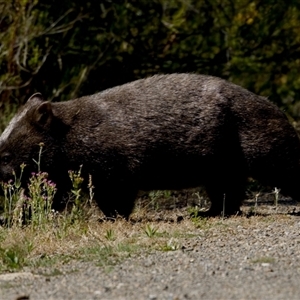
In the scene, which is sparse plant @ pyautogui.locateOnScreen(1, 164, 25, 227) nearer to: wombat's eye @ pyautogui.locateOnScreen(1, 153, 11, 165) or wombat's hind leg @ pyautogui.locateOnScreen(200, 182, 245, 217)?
wombat's eye @ pyautogui.locateOnScreen(1, 153, 11, 165)

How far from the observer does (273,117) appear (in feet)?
34.5

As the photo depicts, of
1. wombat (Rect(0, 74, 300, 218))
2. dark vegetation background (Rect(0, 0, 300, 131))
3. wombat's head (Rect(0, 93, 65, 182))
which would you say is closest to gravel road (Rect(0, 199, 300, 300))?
wombat (Rect(0, 74, 300, 218))

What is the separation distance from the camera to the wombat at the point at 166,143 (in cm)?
1045

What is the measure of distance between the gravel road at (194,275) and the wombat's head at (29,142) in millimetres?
2358

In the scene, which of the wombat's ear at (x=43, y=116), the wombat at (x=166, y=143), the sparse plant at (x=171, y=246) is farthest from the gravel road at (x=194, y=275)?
the wombat's ear at (x=43, y=116)

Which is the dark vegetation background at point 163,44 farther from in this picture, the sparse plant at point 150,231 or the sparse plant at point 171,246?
the sparse plant at point 171,246

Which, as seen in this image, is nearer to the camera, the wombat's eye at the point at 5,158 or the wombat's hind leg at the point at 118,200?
the wombat's hind leg at the point at 118,200

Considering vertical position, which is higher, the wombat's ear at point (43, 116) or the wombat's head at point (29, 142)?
the wombat's ear at point (43, 116)

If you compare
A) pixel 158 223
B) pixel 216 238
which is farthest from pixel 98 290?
pixel 158 223

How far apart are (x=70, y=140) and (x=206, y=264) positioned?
136 inches

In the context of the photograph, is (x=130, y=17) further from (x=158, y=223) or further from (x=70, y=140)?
(x=158, y=223)

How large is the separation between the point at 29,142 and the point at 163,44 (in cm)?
573

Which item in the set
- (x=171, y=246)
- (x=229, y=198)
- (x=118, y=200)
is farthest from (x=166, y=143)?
(x=171, y=246)

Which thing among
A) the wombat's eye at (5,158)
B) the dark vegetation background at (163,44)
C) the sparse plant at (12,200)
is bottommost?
the sparse plant at (12,200)
